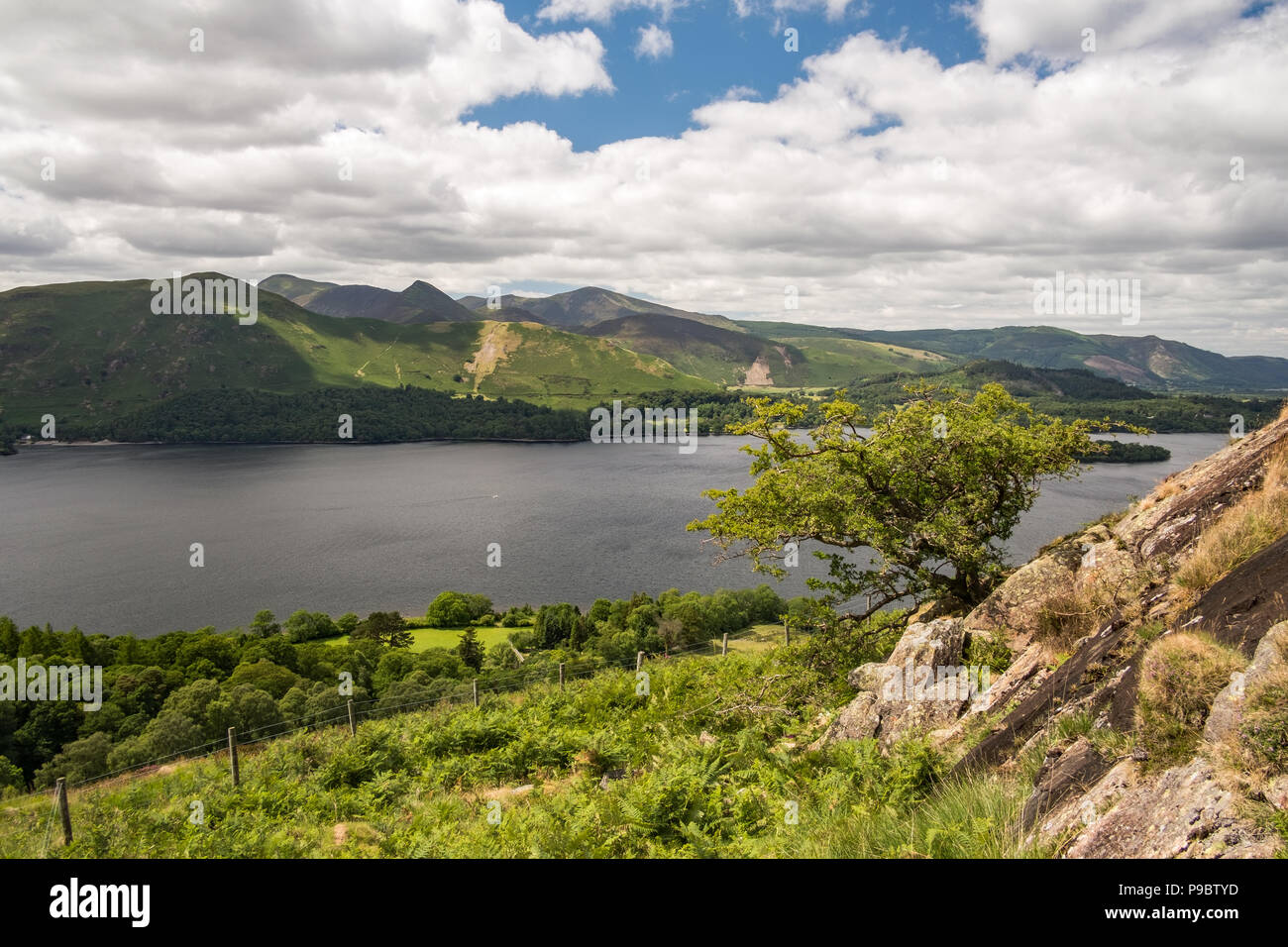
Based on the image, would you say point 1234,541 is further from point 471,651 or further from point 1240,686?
point 471,651

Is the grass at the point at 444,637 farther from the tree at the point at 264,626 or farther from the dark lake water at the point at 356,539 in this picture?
the dark lake water at the point at 356,539

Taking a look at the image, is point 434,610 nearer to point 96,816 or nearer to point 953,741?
point 96,816

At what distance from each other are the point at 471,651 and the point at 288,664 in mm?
16564

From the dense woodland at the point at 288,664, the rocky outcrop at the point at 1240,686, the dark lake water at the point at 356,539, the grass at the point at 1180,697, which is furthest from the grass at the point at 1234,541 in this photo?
the dark lake water at the point at 356,539

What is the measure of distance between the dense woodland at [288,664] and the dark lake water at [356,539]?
956 cm

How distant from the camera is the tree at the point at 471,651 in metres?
64.8

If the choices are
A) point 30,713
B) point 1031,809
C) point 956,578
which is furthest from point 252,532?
point 1031,809

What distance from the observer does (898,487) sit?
768 inches

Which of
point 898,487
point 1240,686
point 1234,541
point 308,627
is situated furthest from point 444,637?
point 1240,686

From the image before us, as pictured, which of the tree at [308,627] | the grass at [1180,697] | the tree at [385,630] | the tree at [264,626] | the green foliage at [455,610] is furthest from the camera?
the green foliage at [455,610]

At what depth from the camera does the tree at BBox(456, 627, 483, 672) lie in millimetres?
64750
